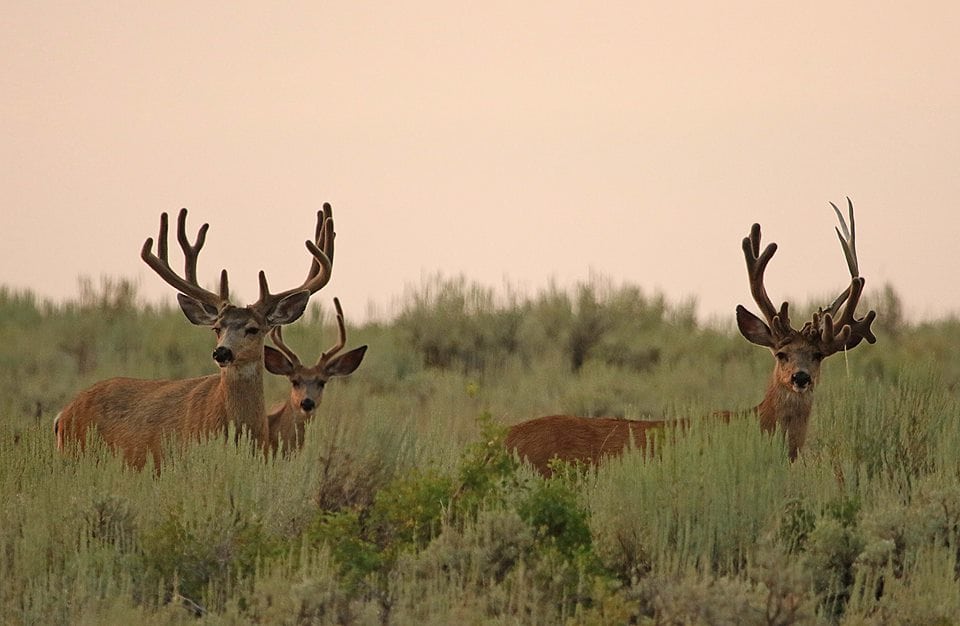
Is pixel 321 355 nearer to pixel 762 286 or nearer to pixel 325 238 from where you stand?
pixel 325 238

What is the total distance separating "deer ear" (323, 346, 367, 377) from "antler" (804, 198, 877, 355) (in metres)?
3.85

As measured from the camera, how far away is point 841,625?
6.91m

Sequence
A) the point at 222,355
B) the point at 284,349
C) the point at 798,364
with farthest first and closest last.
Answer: the point at 284,349
the point at 798,364
the point at 222,355

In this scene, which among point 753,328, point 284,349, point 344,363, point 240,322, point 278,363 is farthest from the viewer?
point 284,349

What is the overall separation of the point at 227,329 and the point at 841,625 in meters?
5.13

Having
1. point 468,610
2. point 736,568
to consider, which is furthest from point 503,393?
point 468,610

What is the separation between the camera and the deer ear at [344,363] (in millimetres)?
12914

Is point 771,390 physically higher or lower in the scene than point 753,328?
lower

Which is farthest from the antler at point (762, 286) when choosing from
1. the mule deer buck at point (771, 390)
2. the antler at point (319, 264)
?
the antler at point (319, 264)

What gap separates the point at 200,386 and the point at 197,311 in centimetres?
71

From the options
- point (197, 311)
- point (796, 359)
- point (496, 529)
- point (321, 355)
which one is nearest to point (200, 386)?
point (197, 311)

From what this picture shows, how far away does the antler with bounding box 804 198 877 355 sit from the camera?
10.6 meters

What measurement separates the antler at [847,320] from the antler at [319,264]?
11.2 feet

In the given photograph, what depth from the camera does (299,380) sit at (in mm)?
12656
